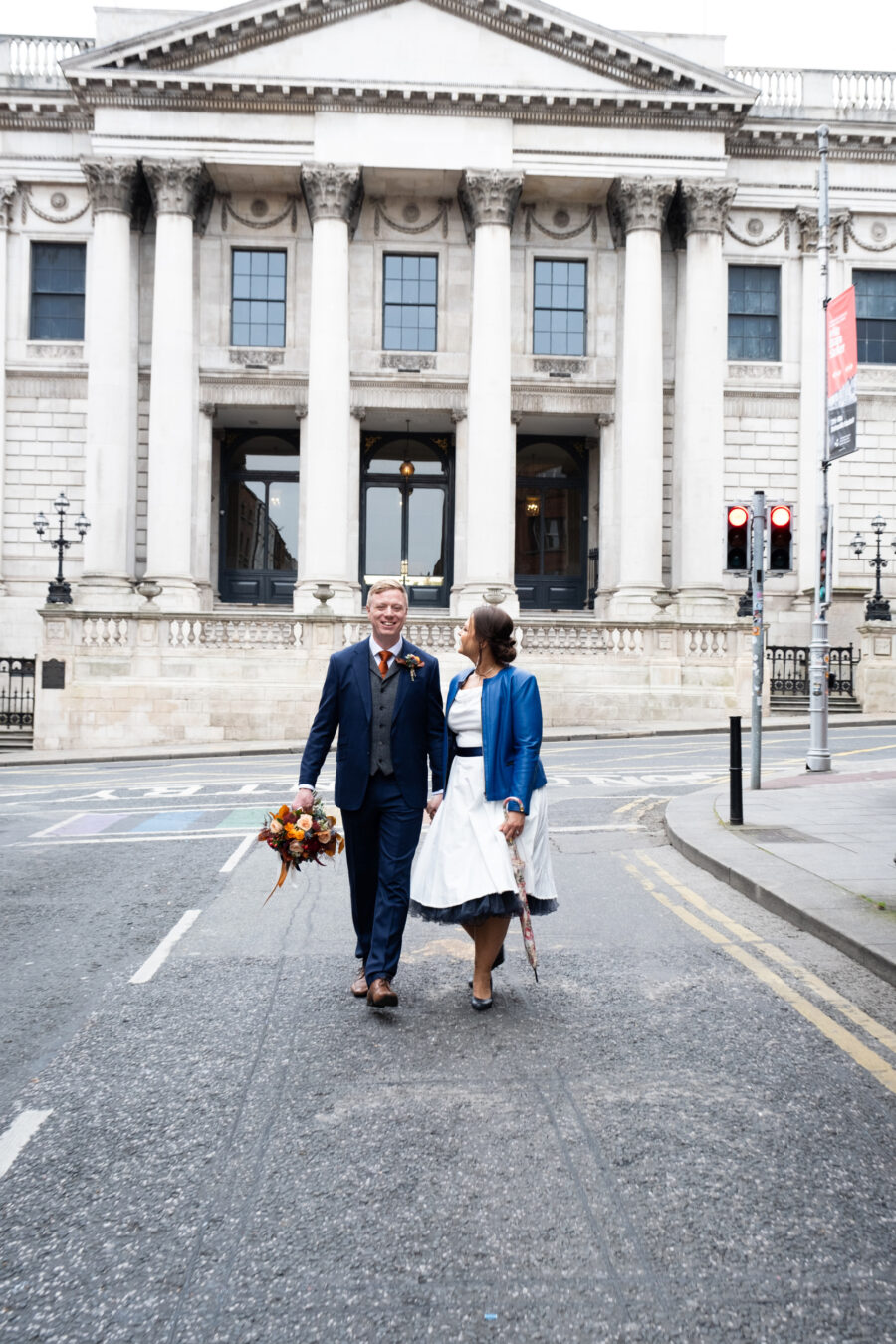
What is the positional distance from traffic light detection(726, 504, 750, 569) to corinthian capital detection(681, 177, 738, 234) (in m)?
21.8

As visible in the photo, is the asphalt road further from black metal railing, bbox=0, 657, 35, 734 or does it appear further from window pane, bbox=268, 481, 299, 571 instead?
window pane, bbox=268, 481, 299, 571

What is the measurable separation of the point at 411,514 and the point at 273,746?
13.8 metres

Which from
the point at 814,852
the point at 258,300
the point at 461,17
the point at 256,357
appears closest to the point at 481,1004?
the point at 814,852

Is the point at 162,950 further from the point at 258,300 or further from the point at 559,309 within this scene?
the point at 559,309

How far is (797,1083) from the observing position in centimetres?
450

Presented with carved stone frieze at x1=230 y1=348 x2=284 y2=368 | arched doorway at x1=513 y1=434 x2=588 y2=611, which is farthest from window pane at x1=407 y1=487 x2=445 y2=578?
carved stone frieze at x1=230 y1=348 x2=284 y2=368

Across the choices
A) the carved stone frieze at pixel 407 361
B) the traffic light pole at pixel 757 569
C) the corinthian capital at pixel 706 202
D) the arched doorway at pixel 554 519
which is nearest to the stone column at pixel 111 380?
the carved stone frieze at pixel 407 361

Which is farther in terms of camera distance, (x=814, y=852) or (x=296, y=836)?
(x=814, y=852)

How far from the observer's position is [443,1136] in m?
4.01

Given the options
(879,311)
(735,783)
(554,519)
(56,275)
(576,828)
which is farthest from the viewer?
(554,519)

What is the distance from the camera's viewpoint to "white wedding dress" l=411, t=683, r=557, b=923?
17.5 ft

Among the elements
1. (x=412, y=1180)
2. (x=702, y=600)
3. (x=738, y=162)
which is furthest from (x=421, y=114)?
(x=412, y=1180)

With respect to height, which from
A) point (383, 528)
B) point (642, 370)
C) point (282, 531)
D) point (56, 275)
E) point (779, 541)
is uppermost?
point (56, 275)

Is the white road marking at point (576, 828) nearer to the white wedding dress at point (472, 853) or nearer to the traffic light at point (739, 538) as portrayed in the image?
the traffic light at point (739, 538)
